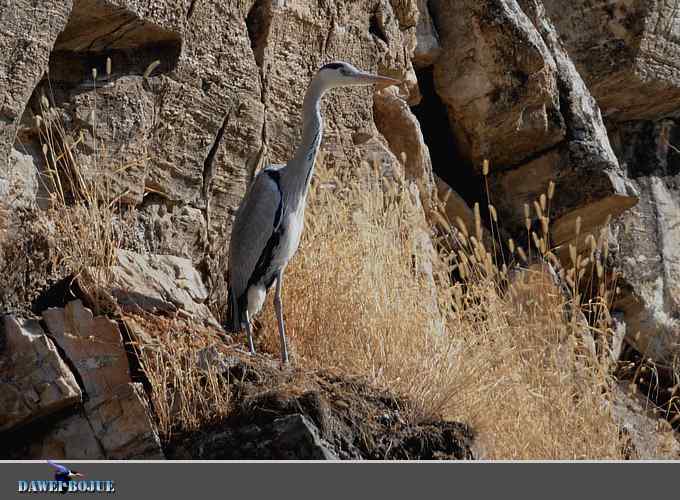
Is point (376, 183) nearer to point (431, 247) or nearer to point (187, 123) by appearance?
point (431, 247)

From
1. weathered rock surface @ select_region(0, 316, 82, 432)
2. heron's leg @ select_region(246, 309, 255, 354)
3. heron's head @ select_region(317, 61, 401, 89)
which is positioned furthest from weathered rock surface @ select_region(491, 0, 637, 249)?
weathered rock surface @ select_region(0, 316, 82, 432)

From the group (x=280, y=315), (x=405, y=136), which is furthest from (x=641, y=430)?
(x=280, y=315)

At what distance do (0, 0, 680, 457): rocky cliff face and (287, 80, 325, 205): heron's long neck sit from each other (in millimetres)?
737

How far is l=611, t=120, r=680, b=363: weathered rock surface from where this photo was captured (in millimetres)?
9867

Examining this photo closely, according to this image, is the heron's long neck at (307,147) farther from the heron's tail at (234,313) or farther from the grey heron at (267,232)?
the heron's tail at (234,313)

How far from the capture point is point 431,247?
8617mm

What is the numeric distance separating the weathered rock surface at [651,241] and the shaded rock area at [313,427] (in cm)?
424

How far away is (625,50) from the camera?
10.3 metres

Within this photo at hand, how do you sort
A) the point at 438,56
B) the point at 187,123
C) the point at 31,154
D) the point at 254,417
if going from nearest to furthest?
the point at 254,417, the point at 31,154, the point at 187,123, the point at 438,56

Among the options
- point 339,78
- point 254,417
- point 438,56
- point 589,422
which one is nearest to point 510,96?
point 438,56

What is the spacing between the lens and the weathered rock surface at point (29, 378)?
5570 mm

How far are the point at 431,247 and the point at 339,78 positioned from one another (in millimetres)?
1867

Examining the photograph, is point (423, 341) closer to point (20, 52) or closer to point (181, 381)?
point (181, 381)
